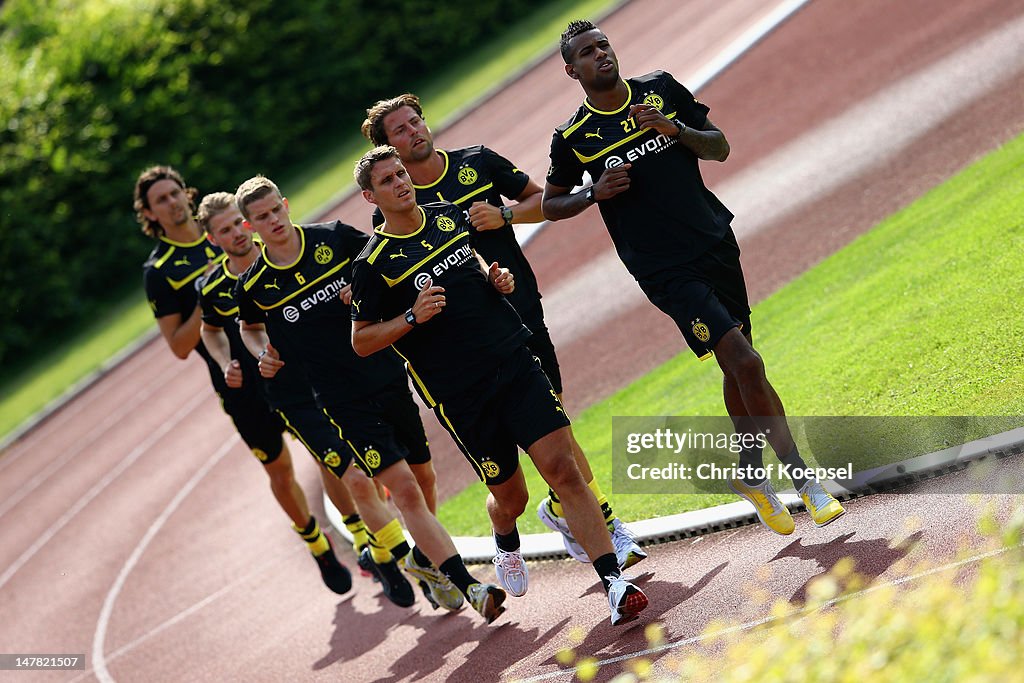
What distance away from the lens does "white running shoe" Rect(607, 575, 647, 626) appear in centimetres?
638

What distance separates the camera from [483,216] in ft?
23.8

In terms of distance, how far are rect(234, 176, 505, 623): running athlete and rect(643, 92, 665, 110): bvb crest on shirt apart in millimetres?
2011

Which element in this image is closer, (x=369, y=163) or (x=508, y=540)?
(x=369, y=163)

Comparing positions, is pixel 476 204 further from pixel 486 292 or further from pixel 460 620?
pixel 460 620

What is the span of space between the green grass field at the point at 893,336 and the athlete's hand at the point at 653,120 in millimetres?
2099

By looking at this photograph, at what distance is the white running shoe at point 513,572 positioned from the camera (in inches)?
289

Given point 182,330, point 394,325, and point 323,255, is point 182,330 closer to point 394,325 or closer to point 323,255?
point 323,255

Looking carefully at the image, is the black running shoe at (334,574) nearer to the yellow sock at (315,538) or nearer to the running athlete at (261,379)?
the yellow sock at (315,538)

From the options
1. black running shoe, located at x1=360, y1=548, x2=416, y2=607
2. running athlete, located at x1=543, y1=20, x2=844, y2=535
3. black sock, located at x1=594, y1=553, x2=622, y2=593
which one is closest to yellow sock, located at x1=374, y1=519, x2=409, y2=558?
black running shoe, located at x1=360, y1=548, x2=416, y2=607

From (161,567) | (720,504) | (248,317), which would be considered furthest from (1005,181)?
(161,567)

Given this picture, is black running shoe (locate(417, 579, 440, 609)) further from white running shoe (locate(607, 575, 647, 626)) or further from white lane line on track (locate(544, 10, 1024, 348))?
white lane line on track (locate(544, 10, 1024, 348))

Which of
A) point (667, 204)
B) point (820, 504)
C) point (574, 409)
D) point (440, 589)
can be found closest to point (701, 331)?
point (667, 204)

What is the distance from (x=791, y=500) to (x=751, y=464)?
1.23 feet

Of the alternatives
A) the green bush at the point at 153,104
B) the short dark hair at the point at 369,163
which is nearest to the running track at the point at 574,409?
the short dark hair at the point at 369,163
